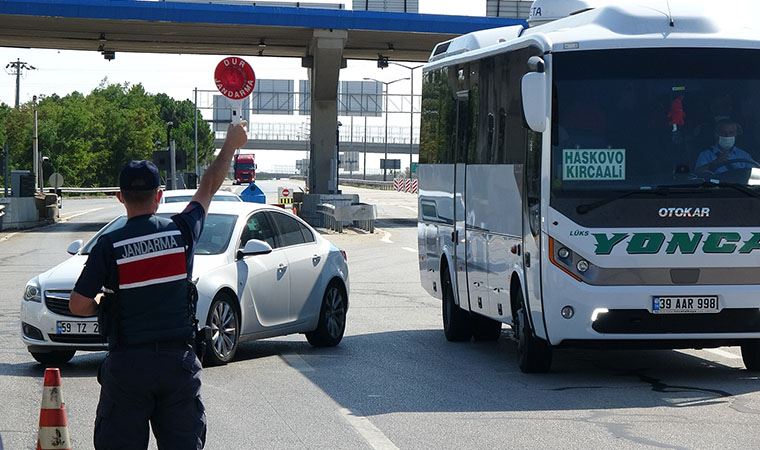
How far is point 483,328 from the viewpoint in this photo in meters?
16.4

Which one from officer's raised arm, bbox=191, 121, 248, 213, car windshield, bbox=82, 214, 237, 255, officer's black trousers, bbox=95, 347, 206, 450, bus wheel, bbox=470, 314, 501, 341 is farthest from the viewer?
bus wheel, bbox=470, 314, 501, 341

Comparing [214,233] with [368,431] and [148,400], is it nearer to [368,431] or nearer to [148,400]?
[368,431]

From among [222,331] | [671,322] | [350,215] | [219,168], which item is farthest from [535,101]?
[350,215]

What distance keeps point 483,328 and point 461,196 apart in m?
1.60

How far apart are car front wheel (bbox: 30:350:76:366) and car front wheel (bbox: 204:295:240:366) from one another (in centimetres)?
130

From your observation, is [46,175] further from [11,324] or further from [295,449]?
[295,449]

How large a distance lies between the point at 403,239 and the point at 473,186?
88.2ft

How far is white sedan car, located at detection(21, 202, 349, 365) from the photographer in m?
13.3

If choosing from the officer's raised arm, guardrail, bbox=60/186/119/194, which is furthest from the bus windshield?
guardrail, bbox=60/186/119/194

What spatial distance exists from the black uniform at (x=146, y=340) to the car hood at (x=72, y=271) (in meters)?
7.04

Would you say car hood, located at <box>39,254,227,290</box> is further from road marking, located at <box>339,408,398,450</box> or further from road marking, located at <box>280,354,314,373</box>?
road marking, located at <box>339,408,398,450</box>

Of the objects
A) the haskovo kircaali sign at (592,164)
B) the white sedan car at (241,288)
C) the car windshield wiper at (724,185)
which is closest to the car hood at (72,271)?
the white sedan car at (241,288)

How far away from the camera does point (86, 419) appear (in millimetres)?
10672

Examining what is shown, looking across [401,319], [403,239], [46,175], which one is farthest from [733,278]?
[46,175]
